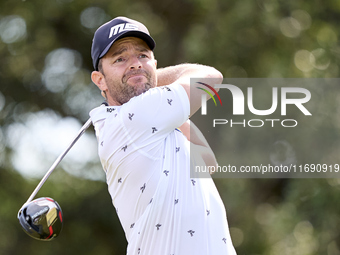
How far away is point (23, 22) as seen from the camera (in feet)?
30.3

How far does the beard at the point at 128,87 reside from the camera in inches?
108

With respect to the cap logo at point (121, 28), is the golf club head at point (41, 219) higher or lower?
lower

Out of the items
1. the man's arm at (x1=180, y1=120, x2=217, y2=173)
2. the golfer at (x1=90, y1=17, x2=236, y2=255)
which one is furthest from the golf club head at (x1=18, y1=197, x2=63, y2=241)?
the man's arm at (x1=180, y1=120, x2=217, y2=173)

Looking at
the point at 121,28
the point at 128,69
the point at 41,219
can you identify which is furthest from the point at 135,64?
the point at 41,219

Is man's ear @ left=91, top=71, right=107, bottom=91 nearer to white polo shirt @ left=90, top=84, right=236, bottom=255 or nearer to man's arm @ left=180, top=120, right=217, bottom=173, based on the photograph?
white polo shirt @ left=90, top=84, right=236, bottom=255

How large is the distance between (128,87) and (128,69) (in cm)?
8

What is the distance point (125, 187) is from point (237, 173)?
7056 mm

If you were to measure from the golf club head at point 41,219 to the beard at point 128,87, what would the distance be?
1.90ft

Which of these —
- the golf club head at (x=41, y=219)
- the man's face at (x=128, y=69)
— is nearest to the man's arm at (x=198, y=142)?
the man's face at (x=128, y=69)

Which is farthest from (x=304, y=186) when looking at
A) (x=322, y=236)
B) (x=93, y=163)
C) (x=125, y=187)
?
(x=125, y=187)

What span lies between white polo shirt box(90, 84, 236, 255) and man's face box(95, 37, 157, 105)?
12 cm

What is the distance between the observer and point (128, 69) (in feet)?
9.01

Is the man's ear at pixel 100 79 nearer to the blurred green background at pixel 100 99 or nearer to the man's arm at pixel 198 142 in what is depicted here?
the man's arm at pixel 198 142

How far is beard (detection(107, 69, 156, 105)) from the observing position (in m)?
2.74
